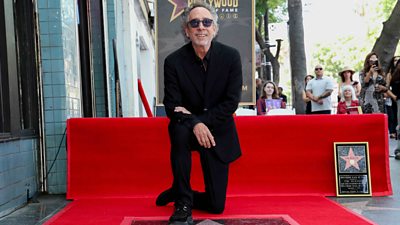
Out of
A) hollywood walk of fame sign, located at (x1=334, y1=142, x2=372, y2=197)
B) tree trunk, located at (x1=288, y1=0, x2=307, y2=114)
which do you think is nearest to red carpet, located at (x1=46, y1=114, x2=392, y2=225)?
hollywood walk of fame sign, located at (x1=334, y1=142, x2=372, y2=197)

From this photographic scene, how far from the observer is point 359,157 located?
485 cm

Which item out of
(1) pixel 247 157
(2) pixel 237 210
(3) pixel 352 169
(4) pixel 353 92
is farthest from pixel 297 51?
(2) pixel 237 210

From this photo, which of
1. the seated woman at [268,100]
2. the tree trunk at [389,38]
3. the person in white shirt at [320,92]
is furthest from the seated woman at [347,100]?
the tree trunk at [389,38]

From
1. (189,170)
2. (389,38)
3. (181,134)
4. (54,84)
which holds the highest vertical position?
(389,38)

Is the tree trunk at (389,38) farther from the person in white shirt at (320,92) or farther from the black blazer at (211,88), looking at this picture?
the black blazer at (211,88)

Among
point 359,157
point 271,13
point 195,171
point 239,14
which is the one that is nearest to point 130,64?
point 239,14

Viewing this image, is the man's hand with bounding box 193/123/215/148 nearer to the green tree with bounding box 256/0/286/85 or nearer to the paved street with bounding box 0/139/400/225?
the paved street with bounding box 0/139/400/225

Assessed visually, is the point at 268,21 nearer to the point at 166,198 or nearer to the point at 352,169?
the point at 352,169

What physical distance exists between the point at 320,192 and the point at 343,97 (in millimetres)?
4554

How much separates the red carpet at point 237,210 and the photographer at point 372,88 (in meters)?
4.57

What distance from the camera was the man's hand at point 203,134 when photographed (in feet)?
11.9

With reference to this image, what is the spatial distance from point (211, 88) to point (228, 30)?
247 centimetres

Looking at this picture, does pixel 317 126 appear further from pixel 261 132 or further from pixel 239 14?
pixel 239 14

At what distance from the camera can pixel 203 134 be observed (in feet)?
11.9
